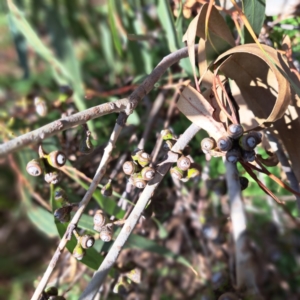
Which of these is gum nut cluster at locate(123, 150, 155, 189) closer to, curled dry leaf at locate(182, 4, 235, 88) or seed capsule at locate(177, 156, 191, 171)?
seed capsule at locate(177, 156, 191, 171)

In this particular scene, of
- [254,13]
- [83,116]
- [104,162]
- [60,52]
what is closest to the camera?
[83,116]

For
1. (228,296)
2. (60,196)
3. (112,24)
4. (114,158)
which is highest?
(112,24)

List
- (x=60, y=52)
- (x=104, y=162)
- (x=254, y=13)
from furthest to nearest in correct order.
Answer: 1. (x=60, y=52)
2. (x=254, y=13)
3. (x=104, y=162)

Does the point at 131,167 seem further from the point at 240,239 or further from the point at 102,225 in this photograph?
the point at 240,239

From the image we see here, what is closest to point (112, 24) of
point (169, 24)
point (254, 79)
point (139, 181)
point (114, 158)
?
point (169, 24)

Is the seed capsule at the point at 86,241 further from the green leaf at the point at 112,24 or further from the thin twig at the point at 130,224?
the green leaf at the point at 112,24

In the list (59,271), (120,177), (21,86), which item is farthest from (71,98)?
(21,86)

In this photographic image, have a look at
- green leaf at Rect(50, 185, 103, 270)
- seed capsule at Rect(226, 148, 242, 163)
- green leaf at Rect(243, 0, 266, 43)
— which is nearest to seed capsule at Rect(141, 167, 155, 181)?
seed capsule at Rect(226, 148, 242, 163)

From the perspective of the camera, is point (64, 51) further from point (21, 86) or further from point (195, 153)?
point (195, 153)
